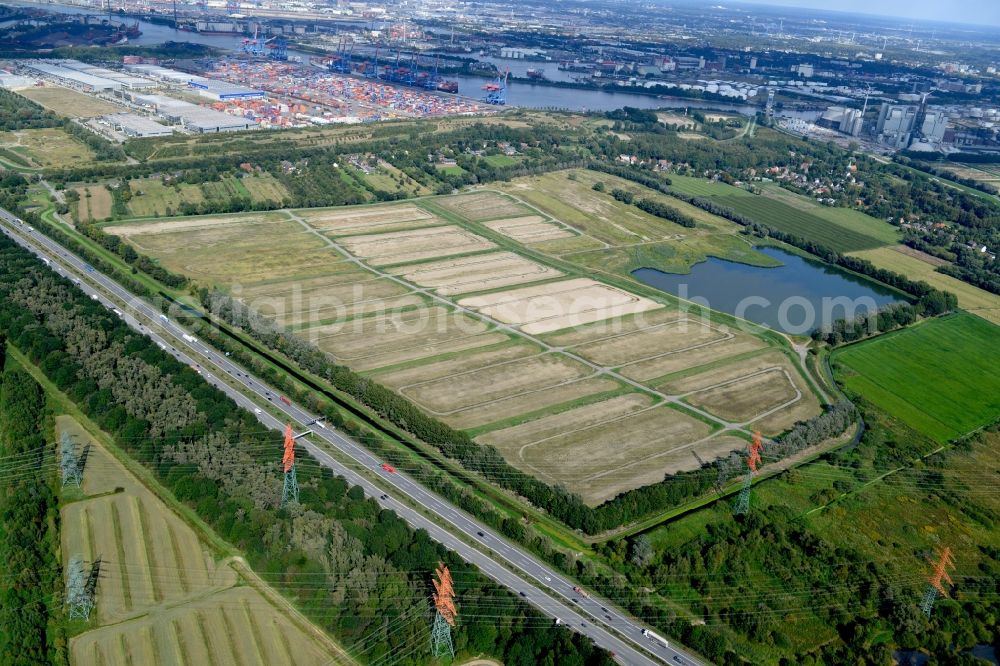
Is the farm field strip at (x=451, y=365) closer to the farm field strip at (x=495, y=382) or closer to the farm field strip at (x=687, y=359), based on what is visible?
the farm field strip at (x=495, y=382)

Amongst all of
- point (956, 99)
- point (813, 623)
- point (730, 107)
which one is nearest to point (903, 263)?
point (813, 623)

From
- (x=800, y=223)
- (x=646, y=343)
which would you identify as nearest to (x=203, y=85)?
(x=800, y=223)

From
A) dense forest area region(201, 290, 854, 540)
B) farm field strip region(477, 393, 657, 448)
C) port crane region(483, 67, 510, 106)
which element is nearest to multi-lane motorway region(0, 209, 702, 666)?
dense forest area region(201, 290, 854, 540)

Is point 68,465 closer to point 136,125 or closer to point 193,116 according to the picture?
point 136,125

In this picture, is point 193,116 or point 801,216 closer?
point 801,216

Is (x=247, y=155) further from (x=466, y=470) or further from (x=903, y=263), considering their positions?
(x=903, y=263)
